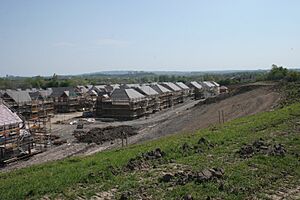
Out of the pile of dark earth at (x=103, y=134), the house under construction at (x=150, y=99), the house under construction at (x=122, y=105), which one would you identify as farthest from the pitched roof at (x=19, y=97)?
the house under construction at (x=150, y=99)

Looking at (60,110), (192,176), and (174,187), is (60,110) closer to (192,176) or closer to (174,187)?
(192,176)

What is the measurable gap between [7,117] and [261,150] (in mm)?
19938

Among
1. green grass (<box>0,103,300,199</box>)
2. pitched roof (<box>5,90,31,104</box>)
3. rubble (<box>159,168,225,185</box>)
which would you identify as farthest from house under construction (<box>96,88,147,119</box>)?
rubble (<box>159,168,225,185</box>)

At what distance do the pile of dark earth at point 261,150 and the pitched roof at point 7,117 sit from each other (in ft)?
61.4

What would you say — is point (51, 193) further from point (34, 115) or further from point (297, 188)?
point (34, 115)

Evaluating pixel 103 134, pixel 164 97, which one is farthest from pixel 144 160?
pixel 164 97

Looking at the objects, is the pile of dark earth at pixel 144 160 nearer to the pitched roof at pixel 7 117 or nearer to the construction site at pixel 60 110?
the construction site at pixel 60 110

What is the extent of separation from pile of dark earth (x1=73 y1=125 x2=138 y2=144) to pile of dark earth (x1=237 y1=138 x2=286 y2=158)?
58.0ft

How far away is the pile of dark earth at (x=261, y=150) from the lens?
35.4 feet

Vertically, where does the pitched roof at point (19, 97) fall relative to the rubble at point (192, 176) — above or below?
below

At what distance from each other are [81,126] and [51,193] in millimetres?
31780

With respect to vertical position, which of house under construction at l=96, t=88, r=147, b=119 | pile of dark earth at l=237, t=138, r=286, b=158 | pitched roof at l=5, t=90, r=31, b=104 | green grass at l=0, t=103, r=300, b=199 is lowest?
house under construction at l=96, t=88, r=147, b=119

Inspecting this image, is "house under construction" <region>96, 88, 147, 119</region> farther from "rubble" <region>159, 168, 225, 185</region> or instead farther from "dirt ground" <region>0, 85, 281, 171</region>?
"rubble" <region>159, 168, 225, 185</region>

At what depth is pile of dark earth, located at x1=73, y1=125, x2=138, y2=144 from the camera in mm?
30939
